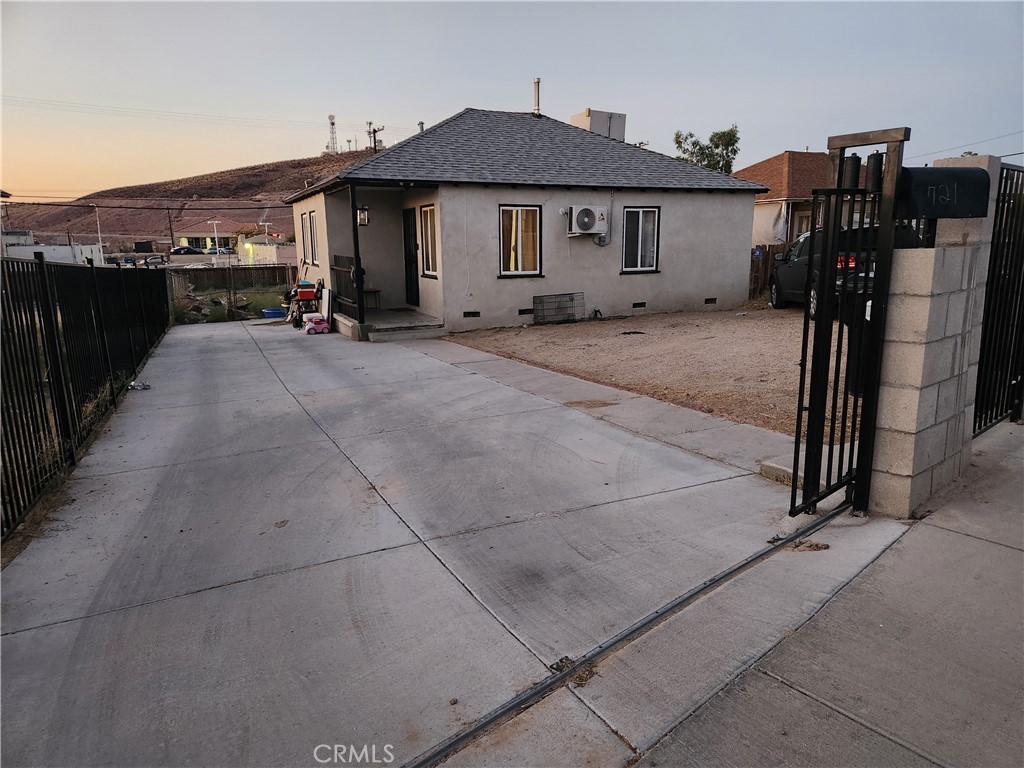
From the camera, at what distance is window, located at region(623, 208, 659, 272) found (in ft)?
49.4

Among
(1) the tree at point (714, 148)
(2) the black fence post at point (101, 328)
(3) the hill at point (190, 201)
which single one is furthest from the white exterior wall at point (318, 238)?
(3) the hill at point (190, 201)

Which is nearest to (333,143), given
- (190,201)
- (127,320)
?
(190,201)

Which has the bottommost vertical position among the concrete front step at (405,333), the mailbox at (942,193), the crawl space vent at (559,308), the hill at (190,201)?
the concrete front step at (405,333)

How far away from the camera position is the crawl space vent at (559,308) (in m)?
Answer: 14.1

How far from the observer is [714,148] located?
98.9 ft

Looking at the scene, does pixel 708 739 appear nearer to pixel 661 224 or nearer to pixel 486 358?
pixel 486 358

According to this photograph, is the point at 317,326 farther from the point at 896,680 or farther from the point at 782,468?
the point at 896,680

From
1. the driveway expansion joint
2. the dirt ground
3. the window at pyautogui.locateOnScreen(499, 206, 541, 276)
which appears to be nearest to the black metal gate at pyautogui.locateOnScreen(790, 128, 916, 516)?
the driveway expansion joint

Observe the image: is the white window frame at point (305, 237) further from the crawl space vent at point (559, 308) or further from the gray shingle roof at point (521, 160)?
the crawl space vent at point (559, 308)

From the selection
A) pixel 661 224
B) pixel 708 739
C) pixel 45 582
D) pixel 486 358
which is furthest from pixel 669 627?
pixel 661 224

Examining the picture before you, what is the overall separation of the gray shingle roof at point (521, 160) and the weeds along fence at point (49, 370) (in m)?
6.10

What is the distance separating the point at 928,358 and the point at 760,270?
A: 1502 cm

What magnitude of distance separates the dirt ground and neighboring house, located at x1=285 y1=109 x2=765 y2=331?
0.91 metres

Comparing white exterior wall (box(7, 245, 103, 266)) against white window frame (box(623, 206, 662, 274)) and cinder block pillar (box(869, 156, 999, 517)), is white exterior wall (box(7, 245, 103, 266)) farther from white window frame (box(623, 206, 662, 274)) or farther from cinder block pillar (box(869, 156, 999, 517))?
cinder block pillar (box(869, 156, 999, 517))
